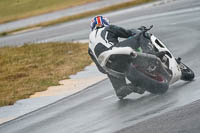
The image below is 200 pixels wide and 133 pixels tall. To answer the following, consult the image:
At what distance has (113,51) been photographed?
1050 cm

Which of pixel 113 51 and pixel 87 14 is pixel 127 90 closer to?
pixel 113 51

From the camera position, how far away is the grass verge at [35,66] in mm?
16266

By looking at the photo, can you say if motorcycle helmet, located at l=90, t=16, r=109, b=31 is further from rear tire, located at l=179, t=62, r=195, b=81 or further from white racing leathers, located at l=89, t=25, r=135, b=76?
rear tire, located at l=179, t=62, r=195, b=81

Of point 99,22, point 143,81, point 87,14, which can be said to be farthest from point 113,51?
point 87,14

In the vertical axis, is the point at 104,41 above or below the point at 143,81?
above

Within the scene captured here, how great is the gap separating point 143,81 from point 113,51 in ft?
2.26

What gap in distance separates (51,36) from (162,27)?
798 cm

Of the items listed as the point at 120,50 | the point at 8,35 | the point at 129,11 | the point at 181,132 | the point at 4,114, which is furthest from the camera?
the point at 8,35

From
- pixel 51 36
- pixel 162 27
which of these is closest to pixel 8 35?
pixel 51 36

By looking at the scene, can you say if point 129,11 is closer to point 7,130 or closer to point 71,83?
point 71,83

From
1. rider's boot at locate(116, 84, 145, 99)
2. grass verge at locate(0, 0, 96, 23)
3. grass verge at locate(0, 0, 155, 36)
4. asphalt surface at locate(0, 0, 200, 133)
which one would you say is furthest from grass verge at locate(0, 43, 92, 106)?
grass verge at locate(0, 0, 96, 23)

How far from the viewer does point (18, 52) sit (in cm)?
2531

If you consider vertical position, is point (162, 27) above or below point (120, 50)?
below

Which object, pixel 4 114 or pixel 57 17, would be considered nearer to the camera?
pixel 4 114
